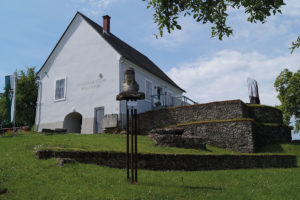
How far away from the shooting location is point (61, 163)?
9.89m

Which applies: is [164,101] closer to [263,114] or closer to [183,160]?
[263,114]

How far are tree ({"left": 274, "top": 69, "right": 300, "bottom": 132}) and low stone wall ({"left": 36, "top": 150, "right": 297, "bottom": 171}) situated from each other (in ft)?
61.1

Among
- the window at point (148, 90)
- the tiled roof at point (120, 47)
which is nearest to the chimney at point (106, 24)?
the tiled roof at point (120, 47)

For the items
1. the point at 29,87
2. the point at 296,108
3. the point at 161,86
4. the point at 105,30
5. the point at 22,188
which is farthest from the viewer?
the point at 29,87

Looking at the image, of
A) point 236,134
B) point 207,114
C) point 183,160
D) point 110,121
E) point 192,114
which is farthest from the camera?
point 192,114

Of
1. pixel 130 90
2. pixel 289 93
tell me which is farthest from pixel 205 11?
pixel 289 93

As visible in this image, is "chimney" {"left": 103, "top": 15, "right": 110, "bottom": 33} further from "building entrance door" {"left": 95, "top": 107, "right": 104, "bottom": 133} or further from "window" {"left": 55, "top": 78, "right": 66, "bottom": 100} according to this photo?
"building entrance door" {"left": 95, "top": 107, "right": 104, "bottom": 133}

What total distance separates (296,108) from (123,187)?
30.9 m

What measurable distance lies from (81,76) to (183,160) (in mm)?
15446

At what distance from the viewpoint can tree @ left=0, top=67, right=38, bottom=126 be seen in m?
40.2

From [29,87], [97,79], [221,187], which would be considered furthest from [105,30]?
[221,187]

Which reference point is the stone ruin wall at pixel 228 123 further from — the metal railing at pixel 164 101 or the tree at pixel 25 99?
the tree at pixel 25 99

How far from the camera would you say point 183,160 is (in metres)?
13.3

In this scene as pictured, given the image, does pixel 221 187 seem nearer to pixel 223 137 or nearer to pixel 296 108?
pixel 223 137
